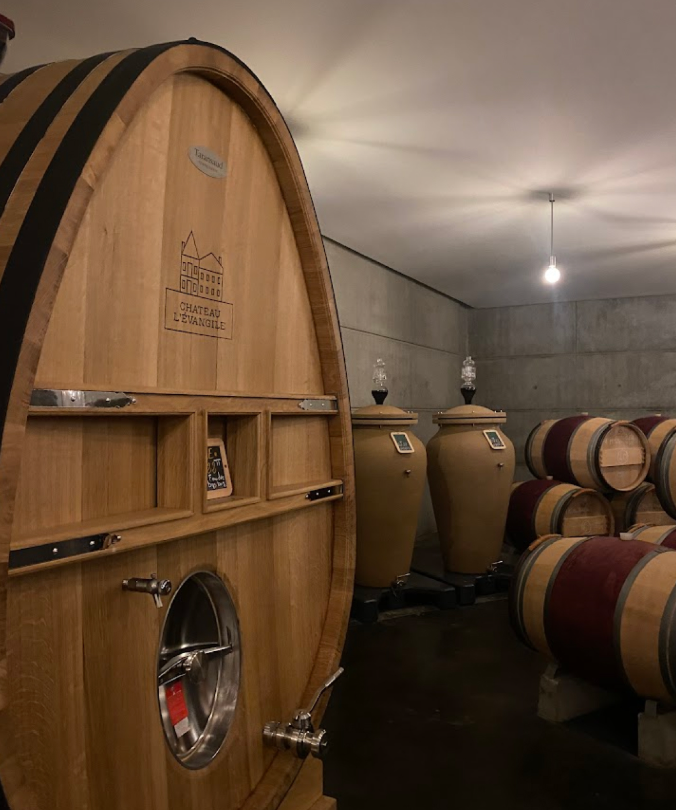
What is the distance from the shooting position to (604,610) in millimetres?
2805

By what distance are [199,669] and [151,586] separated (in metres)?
0.42

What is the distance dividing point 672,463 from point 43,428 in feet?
15.3

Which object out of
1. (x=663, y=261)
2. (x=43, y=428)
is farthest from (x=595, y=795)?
(x=663, y=261)

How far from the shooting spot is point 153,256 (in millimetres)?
1254

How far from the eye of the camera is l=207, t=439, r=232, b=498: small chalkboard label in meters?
1.47

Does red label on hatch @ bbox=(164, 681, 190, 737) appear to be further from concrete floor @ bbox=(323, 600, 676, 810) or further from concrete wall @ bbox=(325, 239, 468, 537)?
concrete wall @ bbox=(325, 239, 468, 537)

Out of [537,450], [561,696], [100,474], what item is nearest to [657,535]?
[561,696]

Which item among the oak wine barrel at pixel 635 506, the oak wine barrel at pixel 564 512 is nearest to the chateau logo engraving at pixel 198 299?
the oak wine barrel at pixel 564 512

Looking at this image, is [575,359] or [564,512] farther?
[575,359]

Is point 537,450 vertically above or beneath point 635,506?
above

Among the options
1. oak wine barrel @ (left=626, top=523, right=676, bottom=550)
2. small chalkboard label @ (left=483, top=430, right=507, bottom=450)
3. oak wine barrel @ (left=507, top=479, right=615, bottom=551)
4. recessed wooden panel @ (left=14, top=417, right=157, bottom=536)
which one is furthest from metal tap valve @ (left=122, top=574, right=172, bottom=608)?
oak wine barrel @ (left=507, top=479, right=615, bottom=551)

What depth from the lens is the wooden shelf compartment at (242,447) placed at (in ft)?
4.96

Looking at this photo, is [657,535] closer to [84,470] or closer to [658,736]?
[658,736]

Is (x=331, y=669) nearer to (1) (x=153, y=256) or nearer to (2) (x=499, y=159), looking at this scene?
(1) (x=153, y=256)
